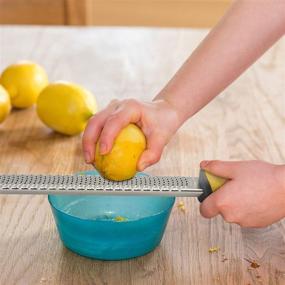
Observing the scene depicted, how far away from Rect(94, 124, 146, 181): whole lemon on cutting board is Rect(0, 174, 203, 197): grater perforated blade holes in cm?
1

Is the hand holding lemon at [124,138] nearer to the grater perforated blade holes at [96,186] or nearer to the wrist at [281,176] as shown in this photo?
the grater perforated blade holes at [96,186]

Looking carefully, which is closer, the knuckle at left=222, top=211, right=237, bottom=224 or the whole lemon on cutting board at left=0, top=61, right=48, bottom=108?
the knuckle at left=222, top=211, right=237, bottom=224

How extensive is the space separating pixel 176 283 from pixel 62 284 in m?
0.14

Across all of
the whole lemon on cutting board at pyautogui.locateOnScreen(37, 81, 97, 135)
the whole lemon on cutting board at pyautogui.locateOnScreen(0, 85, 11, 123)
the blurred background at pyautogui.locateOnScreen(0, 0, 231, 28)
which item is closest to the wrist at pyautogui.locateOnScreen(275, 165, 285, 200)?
the whole lemon on cutting board at pyautogui.locateOnScreen(37, 81, 97, 135)

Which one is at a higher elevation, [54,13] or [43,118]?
[43,118]

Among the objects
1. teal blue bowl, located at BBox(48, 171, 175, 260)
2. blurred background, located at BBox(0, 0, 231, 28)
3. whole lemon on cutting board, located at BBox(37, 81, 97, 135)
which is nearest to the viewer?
teal blue bowl, located at BBox(48, 171, 175, 260)

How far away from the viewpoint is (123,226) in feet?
3.17

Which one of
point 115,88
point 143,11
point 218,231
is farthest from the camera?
point 143,11

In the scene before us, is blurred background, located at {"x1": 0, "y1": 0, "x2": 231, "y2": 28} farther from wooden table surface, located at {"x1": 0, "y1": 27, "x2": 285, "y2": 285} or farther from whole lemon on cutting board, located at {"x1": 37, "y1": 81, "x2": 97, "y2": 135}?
whole lemon on cutting board, located at {"x1": 37, "y1": 81, "x2": 97, "y2": 135}

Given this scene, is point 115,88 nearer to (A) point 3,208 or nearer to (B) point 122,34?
(B) point 122,34

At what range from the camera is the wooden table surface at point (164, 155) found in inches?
38.2

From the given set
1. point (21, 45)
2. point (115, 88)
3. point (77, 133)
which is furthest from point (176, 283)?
point (21, 45)

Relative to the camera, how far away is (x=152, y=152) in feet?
3.51

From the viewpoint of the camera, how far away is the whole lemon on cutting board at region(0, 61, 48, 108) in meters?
1.42
